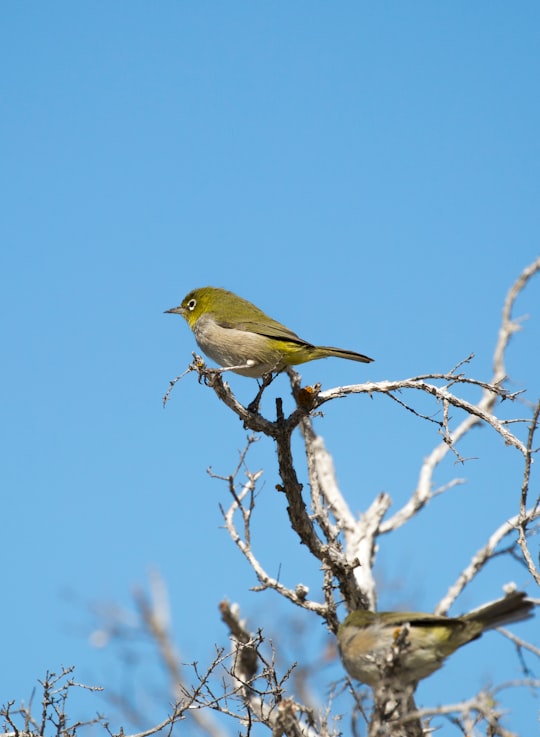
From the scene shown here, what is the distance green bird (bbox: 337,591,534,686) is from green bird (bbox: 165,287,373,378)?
2.95 m

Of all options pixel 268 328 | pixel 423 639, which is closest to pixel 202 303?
pixel 268 328

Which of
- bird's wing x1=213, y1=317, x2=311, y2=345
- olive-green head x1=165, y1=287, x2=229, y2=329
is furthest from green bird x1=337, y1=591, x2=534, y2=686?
olive-green head x1=165, y1=287, x2=229, y2=329

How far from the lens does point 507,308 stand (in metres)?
11.3

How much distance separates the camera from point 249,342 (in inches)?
320

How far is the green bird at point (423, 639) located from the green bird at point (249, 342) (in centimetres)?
295

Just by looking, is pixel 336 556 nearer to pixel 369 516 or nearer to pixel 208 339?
pixel 208 339

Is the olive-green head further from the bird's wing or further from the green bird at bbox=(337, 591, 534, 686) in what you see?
the green bird at bbox=(337, 591, 534, 686)

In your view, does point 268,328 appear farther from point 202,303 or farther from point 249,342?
point 202,303

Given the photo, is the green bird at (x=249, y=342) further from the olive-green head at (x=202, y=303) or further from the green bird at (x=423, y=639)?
the green bird at (x=423, y=639)

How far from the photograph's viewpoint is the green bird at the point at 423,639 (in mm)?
5094

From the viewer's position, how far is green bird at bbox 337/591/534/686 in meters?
5.09

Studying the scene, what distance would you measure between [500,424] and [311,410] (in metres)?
1.54

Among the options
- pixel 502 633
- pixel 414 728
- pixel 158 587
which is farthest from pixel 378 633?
pixel 158 587

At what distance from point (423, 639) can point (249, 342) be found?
11.9ft
